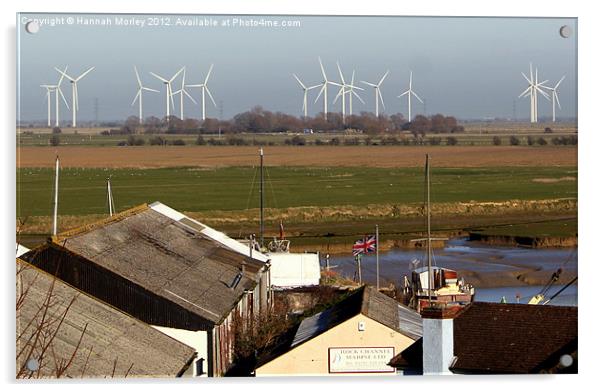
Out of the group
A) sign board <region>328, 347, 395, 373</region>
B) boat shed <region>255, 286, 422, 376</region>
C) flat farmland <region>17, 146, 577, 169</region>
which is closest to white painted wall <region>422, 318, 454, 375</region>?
boat shed <region>255, 286, 422, 376</region>

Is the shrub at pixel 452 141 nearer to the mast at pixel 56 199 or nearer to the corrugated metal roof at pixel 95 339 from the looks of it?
the corrugated metal roof at pixel 95 339

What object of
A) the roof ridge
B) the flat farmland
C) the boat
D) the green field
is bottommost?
the boat

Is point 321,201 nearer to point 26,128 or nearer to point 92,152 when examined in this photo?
point 92,152

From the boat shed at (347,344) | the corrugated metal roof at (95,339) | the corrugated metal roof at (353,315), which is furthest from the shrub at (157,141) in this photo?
the boat shed at (347,344)

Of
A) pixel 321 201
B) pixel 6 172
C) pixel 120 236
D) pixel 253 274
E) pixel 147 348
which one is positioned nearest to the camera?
pixel 6 172

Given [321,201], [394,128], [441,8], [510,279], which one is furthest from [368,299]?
[510,279]

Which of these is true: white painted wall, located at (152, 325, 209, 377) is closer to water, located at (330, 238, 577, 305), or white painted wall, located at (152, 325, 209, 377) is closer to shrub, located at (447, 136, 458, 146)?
shrub, located at (447, 136, 458, 146)
